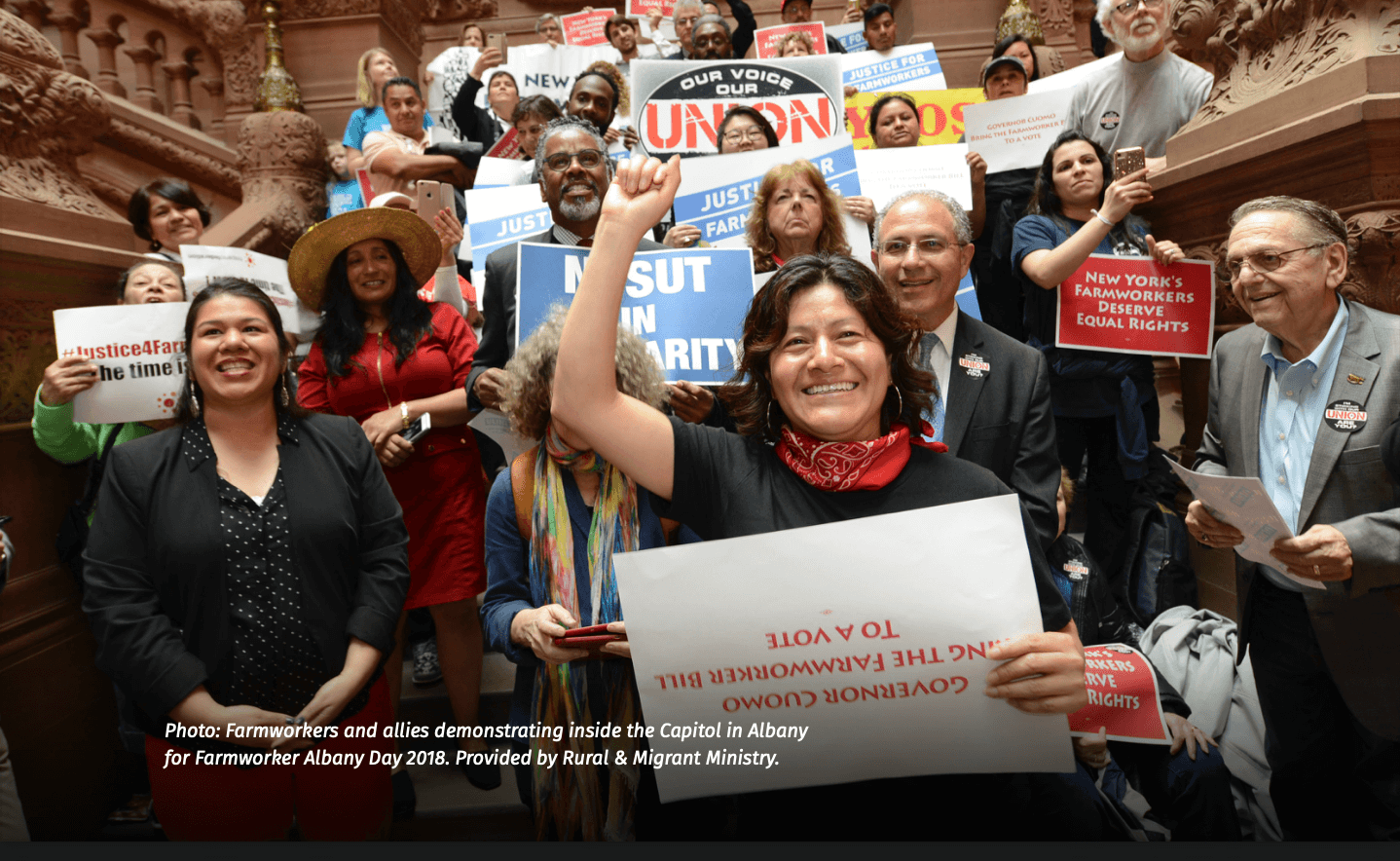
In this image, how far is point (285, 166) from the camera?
7.68m

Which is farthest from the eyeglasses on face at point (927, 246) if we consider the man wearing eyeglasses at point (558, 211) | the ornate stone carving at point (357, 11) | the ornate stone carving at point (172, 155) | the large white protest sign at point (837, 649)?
the ornate stone carving at point (357, 11)

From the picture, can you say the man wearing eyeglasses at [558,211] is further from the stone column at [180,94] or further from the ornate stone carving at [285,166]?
the stone column at [180,94]

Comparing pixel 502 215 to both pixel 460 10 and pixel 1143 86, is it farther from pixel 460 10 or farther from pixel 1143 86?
pixel 460 10

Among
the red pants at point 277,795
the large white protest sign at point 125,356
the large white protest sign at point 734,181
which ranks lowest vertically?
the red pants at point 277,795

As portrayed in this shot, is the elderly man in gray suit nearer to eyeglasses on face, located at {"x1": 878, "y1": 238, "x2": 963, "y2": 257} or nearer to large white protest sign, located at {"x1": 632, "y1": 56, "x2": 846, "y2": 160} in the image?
eyeglasses on face, located at {"x1": 878, "y1": 238, "x2": 963, "y2": 257}

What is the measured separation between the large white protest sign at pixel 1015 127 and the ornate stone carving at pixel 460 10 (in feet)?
29.9

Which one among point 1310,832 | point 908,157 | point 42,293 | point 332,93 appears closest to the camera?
point 1310,832

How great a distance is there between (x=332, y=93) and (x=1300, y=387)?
10036mm

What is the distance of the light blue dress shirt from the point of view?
2336 millimetres

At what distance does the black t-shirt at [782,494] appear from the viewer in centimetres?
173

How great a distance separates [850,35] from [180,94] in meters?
6.74

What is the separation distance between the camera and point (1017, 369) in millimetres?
2500

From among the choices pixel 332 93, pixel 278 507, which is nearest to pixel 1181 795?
pixel 278 507

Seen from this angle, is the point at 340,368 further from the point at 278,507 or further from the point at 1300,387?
the point at 1300,387
